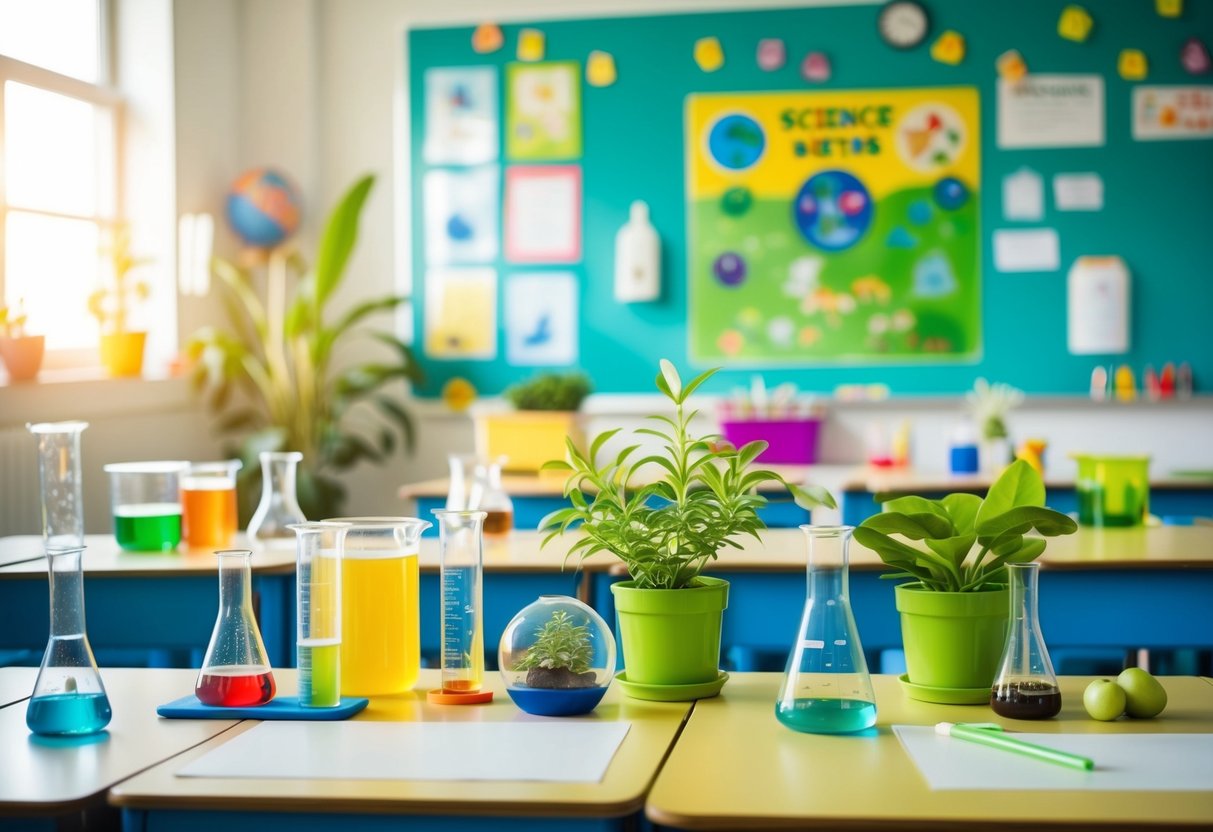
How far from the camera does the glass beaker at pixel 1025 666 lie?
4.87 ft

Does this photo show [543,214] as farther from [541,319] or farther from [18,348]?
[18,348]

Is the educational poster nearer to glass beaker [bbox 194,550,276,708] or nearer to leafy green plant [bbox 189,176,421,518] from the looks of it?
leafy green plant [bbox 189,176,421,518]

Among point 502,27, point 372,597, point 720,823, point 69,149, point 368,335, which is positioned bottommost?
point 720,823

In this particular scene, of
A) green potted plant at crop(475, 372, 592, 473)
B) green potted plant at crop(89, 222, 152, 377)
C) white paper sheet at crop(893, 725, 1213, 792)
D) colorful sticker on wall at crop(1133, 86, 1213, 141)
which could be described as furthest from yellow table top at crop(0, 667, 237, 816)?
colorful sticker on wall at crop(1133, 86, 1213, 141)

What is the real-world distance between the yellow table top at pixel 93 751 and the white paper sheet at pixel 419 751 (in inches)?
2.7

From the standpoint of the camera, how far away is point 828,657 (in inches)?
57.1

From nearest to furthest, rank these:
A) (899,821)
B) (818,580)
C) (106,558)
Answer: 1. (899,821)
2. (818,580)
3. (106,558)

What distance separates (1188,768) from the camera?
130cm

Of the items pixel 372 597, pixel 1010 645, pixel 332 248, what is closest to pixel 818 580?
pixel 1010 645

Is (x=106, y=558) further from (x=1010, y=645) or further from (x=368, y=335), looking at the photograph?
(x=368, y=335)

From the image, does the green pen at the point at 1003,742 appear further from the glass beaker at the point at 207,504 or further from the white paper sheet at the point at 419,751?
the glass beaker at the point at 207,504

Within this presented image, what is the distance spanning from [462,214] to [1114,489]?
337cm

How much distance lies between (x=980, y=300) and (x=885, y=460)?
1.06 meters

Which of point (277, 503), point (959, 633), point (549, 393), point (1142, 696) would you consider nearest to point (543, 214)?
point (549, 393)
